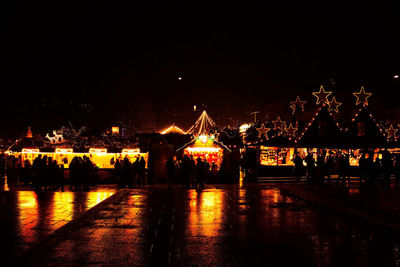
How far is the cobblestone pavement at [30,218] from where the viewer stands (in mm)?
8828

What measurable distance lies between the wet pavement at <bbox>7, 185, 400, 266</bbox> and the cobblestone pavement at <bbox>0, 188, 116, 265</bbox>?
0.35 metres

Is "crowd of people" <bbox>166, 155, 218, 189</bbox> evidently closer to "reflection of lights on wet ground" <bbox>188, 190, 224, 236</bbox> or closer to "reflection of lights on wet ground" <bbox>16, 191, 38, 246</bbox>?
"reflection of lights on wet ground" <bbox>188, 190, 224, 236</bbox>

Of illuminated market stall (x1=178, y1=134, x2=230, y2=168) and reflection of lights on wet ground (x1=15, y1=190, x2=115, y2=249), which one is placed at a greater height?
illuminated market stall (x1=178, y1=134, x2=230, y2=168)

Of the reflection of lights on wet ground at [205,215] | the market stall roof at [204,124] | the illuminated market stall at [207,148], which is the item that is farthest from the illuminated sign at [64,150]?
the reflection of lights on wet ground at [205,215]

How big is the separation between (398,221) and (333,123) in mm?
28468

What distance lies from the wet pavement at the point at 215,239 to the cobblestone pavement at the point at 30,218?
0.35 meters

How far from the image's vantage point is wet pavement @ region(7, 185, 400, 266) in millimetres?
7824

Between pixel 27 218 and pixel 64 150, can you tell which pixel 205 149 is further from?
pixel 27 218

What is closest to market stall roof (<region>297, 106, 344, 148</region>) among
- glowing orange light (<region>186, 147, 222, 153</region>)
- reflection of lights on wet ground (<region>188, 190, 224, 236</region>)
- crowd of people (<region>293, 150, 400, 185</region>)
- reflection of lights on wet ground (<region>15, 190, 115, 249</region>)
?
crowd of people (<region>293, 150, 400, 185</region>)

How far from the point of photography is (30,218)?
11.9 metres

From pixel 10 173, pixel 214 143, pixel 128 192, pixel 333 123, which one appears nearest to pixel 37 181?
pixel 128 192

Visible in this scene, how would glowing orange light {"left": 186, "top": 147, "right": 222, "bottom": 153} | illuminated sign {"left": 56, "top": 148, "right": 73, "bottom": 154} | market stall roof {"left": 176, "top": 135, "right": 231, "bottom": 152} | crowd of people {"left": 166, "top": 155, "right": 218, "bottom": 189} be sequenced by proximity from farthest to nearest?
1. glowing orange light {"left": 186, "top": 147, "right": 222, "bottom": 153}
2. illuminated sign {"left": 56, "top": 148, "right": 73, "bottom": 154}
3. market stall roof {"left": 176, "top": 135, "right": 231, "bottom": 152}
4. crowd of people {"left": 166, "top": 155, "right": 218, "bottom": 189}

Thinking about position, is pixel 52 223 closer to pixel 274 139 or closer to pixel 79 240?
pixel 79 240

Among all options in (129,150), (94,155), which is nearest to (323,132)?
(129,150)
